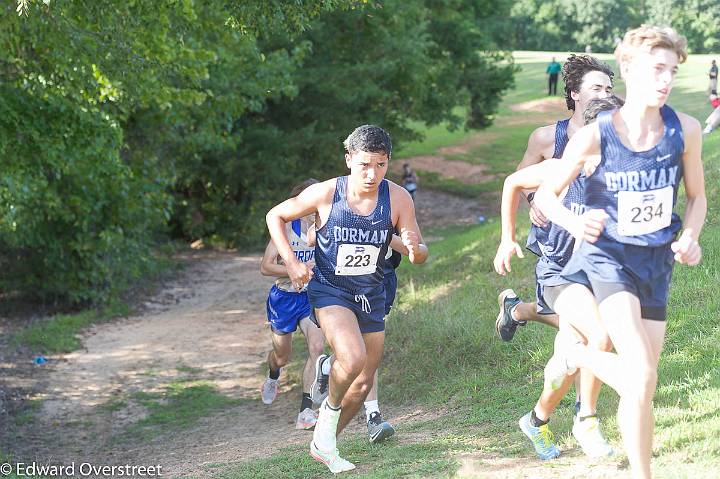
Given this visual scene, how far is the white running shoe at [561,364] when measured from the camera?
5.19 m

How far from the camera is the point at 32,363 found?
12.6 m

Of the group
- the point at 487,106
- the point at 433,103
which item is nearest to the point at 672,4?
the point at 487,106

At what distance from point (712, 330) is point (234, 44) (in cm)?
977

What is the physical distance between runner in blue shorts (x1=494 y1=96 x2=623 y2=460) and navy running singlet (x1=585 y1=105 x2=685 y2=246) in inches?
14.9

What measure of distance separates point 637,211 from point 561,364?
1086mm

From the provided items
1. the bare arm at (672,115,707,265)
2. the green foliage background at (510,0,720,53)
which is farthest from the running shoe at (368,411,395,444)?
the green foliage background at (510,0,720,53)

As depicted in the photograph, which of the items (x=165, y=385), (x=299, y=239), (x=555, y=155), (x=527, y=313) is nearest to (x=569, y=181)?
(x=555, y=155)

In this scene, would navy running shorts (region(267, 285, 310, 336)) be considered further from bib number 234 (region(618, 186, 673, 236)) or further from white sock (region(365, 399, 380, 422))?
bib number 234 (region(618, 186, 673, 236))

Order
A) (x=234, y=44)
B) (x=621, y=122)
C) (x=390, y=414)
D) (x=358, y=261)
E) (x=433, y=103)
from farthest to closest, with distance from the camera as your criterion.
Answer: (x=433, y=103)
(x=234, y=44)
(x=390, y=414)
(x=358, y=261)
(x=621, y=122)

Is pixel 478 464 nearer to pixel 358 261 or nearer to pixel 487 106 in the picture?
pixel 358 261

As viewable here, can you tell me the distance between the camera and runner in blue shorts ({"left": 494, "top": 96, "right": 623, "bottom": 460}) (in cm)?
512

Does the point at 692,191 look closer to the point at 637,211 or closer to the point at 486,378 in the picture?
the point at 637,211

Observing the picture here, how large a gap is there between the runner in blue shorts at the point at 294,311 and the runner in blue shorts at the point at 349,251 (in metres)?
1.86

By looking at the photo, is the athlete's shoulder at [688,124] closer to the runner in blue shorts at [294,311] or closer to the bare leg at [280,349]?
the runner in blue shorts at [294,311]
